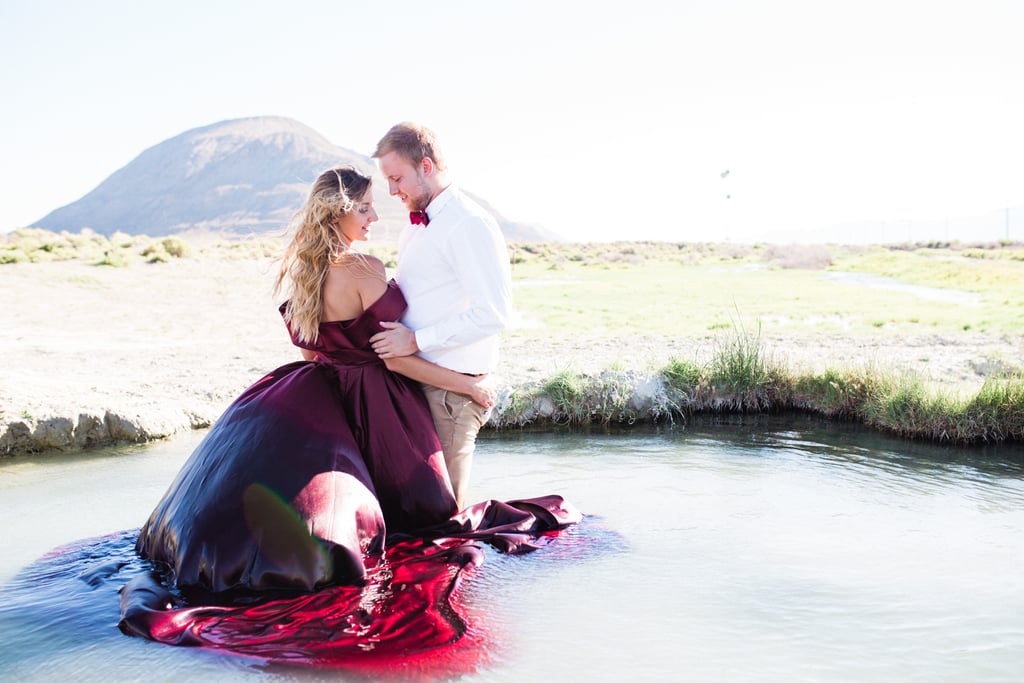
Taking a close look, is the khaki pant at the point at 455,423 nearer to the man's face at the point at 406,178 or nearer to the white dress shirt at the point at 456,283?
the white dress shirt at the point at 456,283

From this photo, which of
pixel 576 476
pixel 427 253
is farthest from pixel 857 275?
pixel 427 253

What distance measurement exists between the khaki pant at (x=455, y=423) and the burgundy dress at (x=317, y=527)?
0.29ft

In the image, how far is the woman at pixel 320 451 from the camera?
400cm

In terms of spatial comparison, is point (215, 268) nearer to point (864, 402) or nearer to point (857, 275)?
point (864, 402)

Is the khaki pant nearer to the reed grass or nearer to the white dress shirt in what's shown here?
the white dress shirt

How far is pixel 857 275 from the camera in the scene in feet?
126

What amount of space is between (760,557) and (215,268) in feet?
80.8

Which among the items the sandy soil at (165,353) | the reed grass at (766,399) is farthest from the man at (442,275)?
the reed grass at (766,399)

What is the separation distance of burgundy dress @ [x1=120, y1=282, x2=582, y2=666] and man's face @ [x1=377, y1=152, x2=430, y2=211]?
0.51 metres

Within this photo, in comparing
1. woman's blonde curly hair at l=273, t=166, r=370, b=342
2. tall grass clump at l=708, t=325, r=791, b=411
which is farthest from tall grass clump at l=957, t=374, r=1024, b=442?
woman's blonde curly hair at l=273, t=166, r=370, b=342

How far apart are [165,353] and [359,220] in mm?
10204

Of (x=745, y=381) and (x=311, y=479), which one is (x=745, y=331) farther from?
(x=311, y=479)

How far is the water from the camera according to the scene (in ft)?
12.3

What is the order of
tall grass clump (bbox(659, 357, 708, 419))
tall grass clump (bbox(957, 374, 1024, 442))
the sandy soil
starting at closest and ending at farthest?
tall grass clump (bbox(957, 374, 1024, 442)) < the sandy soil < tall grass clump (bbox(659, 357, 708, 419))
